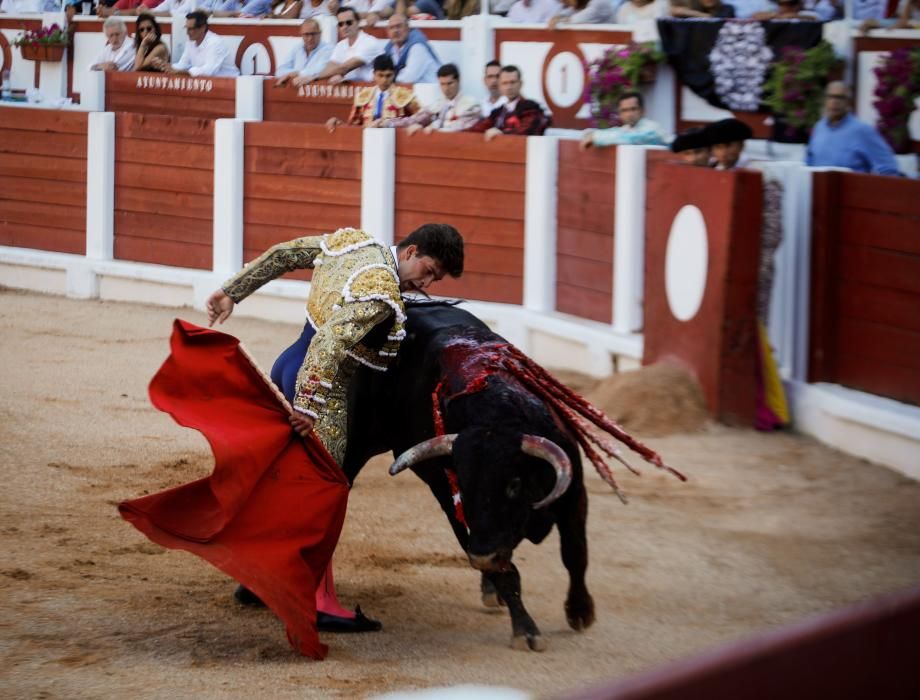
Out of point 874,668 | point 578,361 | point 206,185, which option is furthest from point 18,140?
point 874,668

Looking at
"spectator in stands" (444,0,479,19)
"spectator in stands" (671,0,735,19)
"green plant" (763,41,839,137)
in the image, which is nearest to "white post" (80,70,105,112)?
"spectator in stands" (444,0,479,19)

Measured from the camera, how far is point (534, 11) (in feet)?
31.8

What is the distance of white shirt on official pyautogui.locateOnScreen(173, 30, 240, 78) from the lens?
11.2 meters

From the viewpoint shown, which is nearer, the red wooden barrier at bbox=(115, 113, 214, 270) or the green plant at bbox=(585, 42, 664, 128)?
the green plant at bbox=(585, 42, 664, 128)

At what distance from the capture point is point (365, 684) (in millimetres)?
3203

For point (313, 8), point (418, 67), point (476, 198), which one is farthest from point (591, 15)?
point (313, 8)

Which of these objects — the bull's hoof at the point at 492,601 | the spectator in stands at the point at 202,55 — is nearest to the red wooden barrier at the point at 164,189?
the spectator in stands at the point at 202,55

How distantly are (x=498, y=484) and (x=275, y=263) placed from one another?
897 millimetres

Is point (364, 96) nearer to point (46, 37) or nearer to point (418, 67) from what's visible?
point (418, 67)

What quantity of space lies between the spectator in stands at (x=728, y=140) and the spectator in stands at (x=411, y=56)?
3406 millimetres

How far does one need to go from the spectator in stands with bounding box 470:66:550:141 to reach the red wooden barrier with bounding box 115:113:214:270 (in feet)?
7.85

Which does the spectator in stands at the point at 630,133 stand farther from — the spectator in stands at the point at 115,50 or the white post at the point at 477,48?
the spectator in stands at the point at 115,50

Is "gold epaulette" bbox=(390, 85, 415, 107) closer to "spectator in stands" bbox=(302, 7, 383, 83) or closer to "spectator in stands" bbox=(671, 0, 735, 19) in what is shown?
"spectator in stands" bbox=(302, 7, 383, 83)

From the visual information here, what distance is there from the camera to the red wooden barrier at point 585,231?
767 cm
